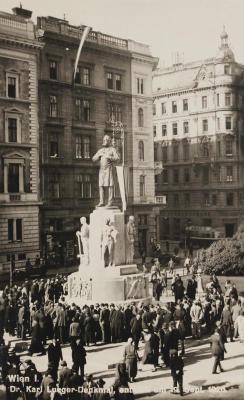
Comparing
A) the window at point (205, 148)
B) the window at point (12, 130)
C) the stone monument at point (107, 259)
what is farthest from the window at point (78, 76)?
the stone monument at point (107, 259)

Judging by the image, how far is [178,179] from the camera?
71000mm

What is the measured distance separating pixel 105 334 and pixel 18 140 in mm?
26388

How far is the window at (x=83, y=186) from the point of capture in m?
50.1

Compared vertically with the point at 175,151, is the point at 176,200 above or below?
below

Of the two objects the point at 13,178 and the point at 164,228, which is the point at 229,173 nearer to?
the point at 164,228

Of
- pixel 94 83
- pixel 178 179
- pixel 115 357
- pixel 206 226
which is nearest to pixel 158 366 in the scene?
pixel 115 357

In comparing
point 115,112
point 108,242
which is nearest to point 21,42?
point 115,112

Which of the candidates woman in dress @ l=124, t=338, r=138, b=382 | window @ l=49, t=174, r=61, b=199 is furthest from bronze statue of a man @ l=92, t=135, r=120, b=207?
window @ l=49, t=174, r=61, b=199

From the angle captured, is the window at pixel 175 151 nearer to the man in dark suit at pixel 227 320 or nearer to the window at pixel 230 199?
the window at pixel 230 199

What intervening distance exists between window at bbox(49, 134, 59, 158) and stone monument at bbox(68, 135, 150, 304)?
21.4m

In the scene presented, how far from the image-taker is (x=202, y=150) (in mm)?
68438

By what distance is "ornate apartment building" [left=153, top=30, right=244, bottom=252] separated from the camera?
216 ft

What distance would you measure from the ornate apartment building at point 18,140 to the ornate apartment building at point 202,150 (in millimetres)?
21935

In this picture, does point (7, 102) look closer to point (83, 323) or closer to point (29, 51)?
point (29, 51)
